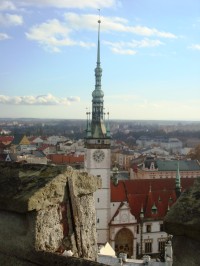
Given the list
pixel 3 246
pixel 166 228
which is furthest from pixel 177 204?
pixel 3 246

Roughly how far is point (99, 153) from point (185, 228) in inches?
1367

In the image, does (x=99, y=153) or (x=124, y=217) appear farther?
(x=99, y=153)

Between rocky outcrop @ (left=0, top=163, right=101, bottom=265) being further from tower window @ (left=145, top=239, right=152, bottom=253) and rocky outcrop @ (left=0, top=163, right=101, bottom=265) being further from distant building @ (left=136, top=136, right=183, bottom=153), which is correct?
distant building @ (left=136, top=136, right=183, bottom=153)

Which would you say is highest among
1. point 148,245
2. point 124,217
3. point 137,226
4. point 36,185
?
point 36,185

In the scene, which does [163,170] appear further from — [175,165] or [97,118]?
[97,118]

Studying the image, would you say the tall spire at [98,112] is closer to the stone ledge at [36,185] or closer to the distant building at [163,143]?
the stone ledge at [36,185]

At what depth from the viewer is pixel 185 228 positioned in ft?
8.28

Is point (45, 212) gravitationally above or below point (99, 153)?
above

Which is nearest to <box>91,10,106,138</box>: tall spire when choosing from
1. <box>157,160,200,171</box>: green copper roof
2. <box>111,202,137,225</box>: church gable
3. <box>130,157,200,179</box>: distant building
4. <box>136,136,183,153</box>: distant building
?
<box>111,202,137,225</box>: church gable

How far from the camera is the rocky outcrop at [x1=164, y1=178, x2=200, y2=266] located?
8.25ft

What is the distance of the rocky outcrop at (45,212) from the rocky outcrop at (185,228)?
871mm

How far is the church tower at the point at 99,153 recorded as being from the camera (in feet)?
117

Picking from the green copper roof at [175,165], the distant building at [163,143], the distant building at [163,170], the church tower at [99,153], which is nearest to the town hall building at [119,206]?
the church tower at [99,153]

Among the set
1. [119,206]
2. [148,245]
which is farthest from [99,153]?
[148,245]
